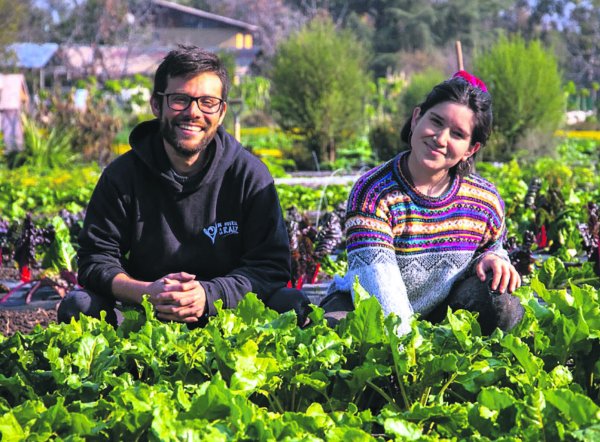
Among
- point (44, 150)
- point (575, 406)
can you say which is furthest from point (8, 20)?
point (575, 406)

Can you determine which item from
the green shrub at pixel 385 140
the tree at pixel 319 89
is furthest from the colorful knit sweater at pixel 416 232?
the tree at pixel 319 89

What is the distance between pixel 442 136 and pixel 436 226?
12.9 inches

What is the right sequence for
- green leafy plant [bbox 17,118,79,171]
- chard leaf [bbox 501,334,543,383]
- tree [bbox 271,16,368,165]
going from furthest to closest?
tree [bbox 271,16,368,165], green leafy plant [bbox 17,118,79,171], chard leaf [bbox 501,334,543,383]

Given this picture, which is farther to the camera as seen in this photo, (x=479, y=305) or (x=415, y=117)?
(x=415, y=117)

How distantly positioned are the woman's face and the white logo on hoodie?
742 millimetres

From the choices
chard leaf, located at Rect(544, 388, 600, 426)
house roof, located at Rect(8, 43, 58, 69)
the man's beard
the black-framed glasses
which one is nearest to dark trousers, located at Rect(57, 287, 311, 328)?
the man's beard

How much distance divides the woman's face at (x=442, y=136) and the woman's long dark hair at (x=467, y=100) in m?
0.02

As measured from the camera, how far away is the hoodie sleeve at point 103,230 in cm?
344

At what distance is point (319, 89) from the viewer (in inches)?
575

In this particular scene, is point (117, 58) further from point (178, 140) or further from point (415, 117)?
point (415, 117)

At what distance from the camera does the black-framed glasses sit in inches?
133

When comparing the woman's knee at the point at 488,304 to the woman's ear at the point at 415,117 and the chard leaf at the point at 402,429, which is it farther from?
the chard leaf at the point at 402,429

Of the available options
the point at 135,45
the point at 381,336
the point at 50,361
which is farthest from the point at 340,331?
the point at 135,45

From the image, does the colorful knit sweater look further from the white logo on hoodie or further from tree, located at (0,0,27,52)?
tree, located at (0,0,27,52)
